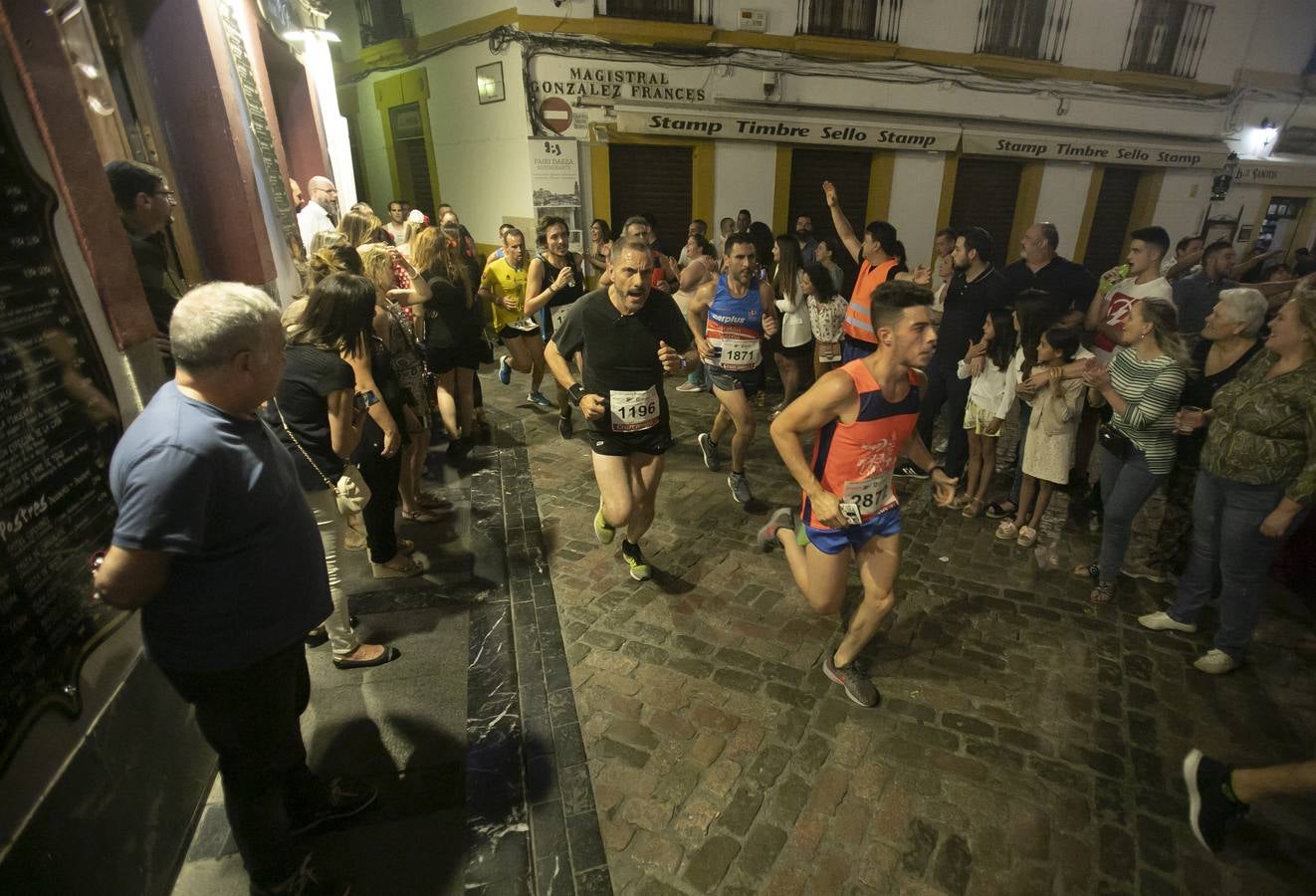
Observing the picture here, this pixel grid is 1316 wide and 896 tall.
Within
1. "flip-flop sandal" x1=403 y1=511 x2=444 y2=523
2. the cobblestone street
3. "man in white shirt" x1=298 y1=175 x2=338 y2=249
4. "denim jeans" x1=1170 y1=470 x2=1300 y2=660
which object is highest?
"man in white shirt" x1=298 y1=175 x2=338 y2=249

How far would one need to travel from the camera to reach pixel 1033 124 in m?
14.1

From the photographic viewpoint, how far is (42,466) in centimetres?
208

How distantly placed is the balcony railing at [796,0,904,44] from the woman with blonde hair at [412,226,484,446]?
9734mm

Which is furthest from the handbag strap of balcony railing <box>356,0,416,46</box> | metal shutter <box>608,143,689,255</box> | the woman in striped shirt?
balcony railing <box>356,0,416,46</box>

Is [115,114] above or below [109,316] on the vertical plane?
above

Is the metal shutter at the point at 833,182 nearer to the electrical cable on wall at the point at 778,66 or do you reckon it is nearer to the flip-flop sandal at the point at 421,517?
the electrical cable on wall at the point at 778,66

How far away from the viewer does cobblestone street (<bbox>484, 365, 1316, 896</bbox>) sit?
105 inches

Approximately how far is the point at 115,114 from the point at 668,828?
5360 mm

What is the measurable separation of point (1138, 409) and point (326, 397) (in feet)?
15.6

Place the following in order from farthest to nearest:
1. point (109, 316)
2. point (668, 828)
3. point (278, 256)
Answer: point (278, 256) → point (668, 828) → point (109, 316)

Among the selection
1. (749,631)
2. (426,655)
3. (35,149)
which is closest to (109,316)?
(35,149)

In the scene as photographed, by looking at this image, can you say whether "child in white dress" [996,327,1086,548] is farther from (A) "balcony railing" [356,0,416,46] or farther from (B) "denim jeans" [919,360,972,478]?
(A) "balcony railing" [356,0,416,46]

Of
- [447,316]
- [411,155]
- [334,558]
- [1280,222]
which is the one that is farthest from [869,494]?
[1280,222]

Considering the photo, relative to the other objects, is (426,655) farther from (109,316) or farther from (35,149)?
(35,149)
